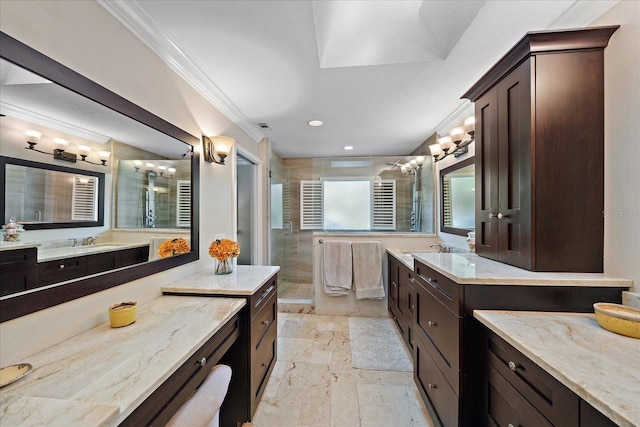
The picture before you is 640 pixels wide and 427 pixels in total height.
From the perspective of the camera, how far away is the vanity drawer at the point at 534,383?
28.8 inches

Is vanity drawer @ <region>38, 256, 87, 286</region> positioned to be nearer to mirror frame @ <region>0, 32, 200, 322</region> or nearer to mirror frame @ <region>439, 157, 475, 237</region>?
mirror frame @ <region>0, 32, 200, 322</region>

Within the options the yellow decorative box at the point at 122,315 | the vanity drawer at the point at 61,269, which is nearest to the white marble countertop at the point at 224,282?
the yellow decorative box at the point at 122,315

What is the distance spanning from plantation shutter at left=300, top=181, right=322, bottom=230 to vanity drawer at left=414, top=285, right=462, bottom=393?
2488 millimetres

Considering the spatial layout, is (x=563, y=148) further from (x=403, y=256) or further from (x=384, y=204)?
(x=384, y=204)

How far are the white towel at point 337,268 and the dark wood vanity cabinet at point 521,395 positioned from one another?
→ 6.63 ft

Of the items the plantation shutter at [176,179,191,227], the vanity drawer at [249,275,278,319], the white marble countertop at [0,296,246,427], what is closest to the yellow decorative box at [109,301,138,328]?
the white marble countertop at [0,296,246,427]

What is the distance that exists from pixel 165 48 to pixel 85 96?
648 mm

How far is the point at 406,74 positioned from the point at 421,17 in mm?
452

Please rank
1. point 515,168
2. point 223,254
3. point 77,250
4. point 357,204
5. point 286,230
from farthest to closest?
1. point 286,230
2. point 357,204
3. point 223,254
4. point 515,168
5. point 77,250

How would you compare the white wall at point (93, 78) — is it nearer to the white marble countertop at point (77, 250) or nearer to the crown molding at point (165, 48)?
the crown molding at point (165, 48)

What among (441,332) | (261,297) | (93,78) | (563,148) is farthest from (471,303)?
(93,78)

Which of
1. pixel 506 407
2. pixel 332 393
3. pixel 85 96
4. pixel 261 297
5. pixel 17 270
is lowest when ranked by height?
pixel 332 393

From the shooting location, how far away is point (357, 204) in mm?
3855

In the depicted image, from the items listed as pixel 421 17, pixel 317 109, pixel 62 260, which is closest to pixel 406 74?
pixel 421 17
